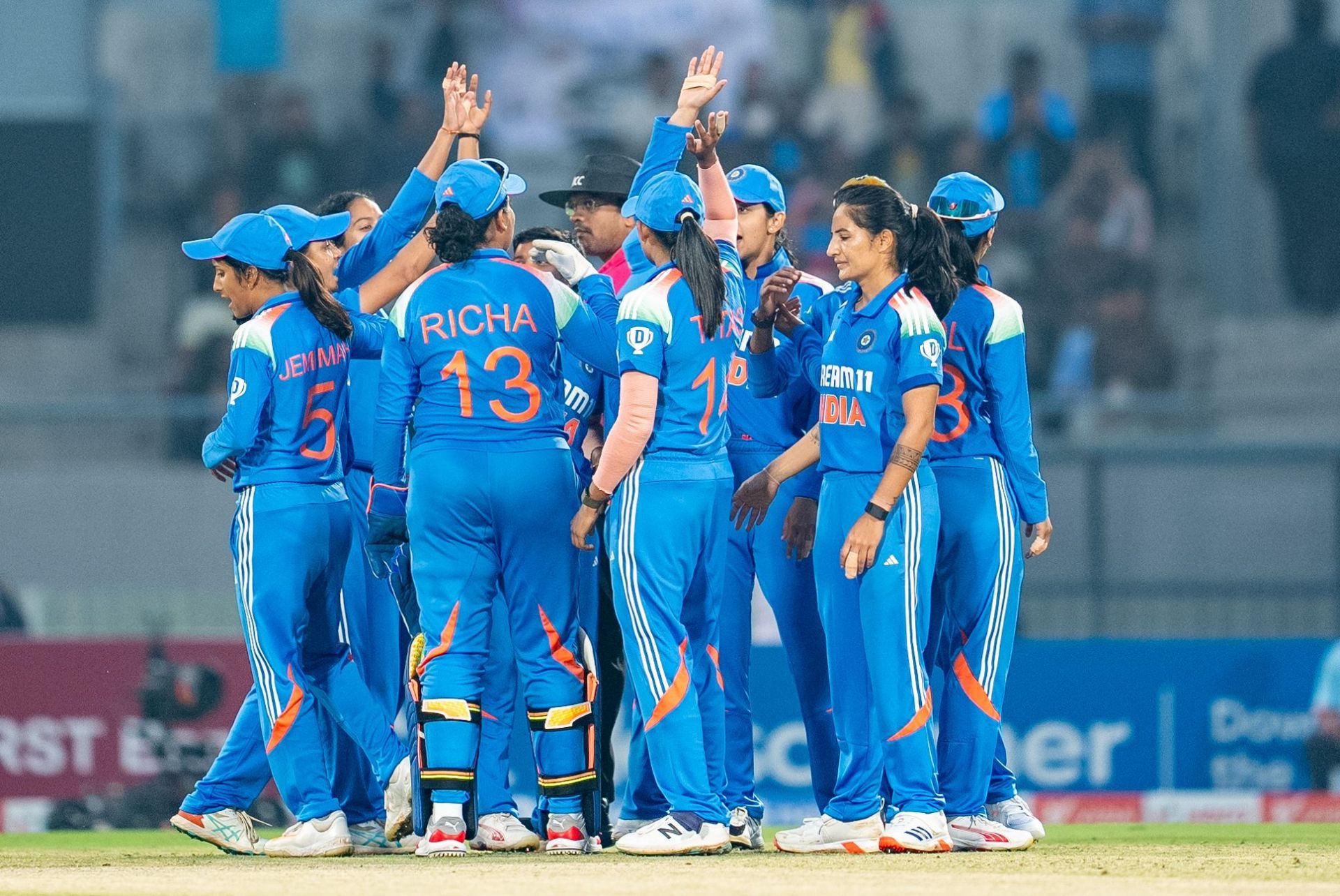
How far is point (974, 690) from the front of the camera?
682cm

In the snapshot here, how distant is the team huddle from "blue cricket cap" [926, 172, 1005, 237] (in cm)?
1

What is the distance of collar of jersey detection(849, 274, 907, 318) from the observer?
661 centimetres

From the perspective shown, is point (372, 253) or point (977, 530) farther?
point (372, 253)

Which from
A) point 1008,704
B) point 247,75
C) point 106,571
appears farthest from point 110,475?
point 1008,704

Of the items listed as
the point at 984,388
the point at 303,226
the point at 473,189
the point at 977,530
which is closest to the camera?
the point at 473,189

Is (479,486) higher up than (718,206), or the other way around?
(718,206)

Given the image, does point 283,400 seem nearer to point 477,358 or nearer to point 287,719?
point 477,358

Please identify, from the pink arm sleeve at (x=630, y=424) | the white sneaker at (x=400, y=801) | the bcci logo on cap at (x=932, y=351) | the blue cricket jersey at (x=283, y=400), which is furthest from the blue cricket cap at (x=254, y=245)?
the bcci logo on cap at (x=932, y=351)

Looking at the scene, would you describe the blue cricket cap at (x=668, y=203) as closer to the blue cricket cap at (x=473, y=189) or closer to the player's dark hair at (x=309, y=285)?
the blue cricket cap at (x=473, y=189)

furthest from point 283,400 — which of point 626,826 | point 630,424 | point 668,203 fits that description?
point 626,826

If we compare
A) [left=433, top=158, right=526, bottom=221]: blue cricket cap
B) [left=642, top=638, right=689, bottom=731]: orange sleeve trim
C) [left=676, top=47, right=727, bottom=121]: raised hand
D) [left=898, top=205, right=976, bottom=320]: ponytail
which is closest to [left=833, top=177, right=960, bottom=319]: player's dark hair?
[left=898, top=205, right=976, bottom=320]: ponytail

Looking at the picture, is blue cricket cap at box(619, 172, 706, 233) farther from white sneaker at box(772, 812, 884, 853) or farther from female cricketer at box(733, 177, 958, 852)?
white sneaker at box(772, 812, 884, 853)

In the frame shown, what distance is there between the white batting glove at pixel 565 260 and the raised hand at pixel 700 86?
0.61 meters

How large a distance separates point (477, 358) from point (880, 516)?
1.34 m
